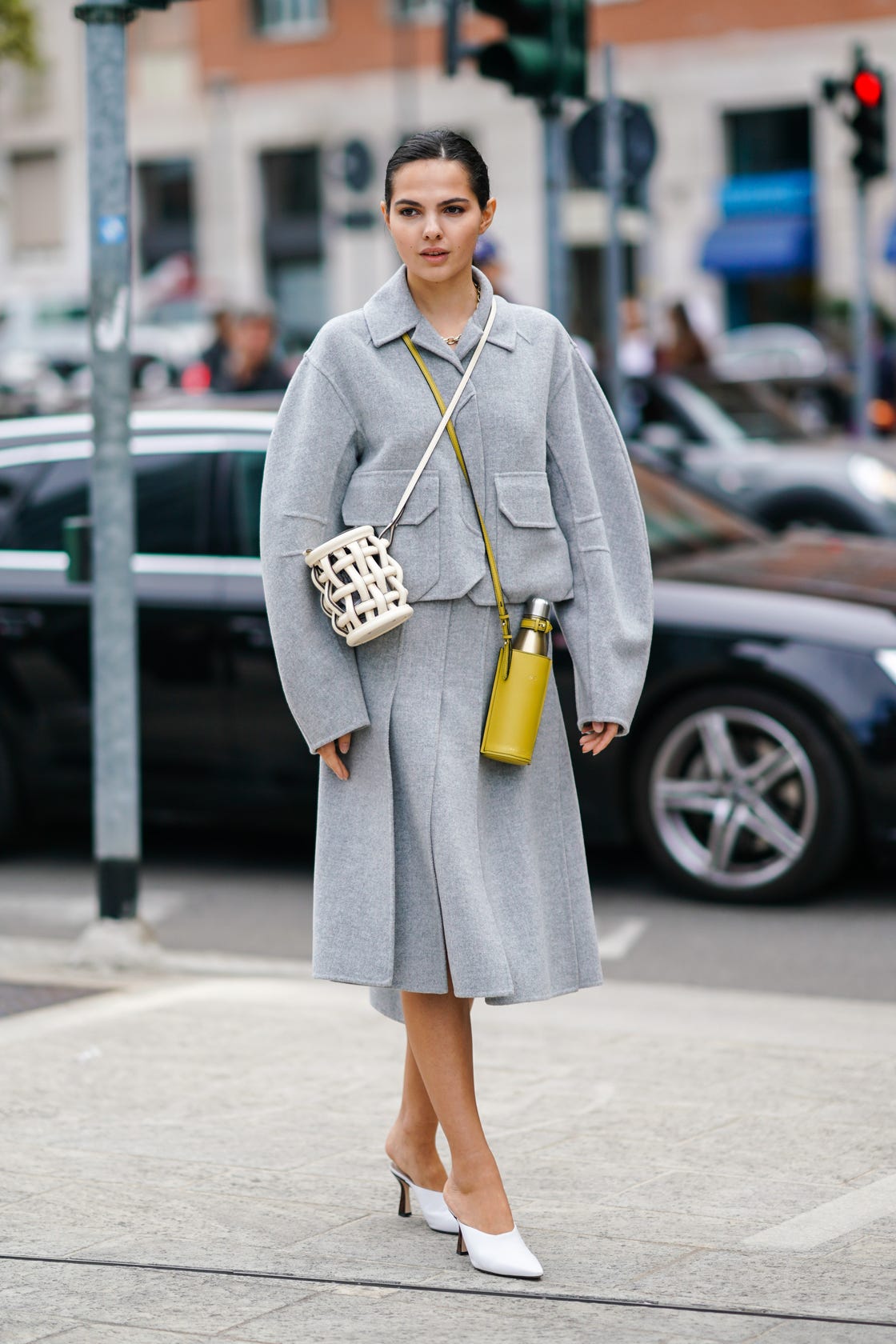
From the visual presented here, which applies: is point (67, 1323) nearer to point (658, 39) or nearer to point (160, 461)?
point (160, 461)

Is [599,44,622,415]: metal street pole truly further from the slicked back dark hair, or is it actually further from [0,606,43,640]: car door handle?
the slicked back dark hair

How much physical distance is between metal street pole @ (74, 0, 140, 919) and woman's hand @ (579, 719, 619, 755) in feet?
8.60

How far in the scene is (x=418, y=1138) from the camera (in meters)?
4.05

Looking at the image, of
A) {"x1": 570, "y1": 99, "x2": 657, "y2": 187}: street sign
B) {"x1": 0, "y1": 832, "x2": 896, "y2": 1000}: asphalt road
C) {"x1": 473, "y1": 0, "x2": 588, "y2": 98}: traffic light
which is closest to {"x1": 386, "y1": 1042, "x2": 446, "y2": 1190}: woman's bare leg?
{"x1": 0, "y1": 832, "x2": 896, "y2": 1000}: asphalt road

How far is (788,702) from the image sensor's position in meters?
7.04

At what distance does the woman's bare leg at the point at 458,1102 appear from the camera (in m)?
3.81

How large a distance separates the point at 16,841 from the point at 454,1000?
4.94 metres

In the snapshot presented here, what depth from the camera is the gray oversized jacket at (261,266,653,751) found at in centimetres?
383

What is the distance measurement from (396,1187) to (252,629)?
11.4ft

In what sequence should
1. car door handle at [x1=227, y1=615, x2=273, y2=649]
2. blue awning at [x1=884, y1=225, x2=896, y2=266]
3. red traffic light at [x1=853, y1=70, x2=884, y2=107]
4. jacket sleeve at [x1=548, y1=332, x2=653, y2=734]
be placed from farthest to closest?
blue awning at [x1=884, y1=225, x2=896, y2=266]
red traffic light at [x1=853, y1=70, x2=884, y2=107]
car door handle at [x1=227, y1=615, x2=273, y2=649]
jacket sleeve at [x1=548, y1=332, x2=653, y2=734]

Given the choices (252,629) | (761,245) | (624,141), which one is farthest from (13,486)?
(761,245)

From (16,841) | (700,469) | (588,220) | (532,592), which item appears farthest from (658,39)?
(532,592)

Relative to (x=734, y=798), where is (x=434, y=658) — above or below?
above

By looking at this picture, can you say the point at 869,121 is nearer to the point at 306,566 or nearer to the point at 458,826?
the point at 306,566
